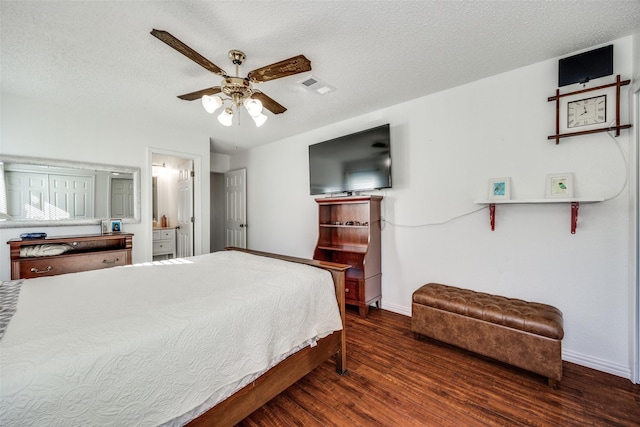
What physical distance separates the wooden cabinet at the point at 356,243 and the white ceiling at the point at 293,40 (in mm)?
1337

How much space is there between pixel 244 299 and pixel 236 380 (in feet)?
1.22

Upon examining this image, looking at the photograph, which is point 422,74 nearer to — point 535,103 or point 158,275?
point 535,103

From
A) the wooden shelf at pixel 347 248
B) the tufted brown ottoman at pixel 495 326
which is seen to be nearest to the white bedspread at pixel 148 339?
the tufted brown ottoman at pixel 495 326

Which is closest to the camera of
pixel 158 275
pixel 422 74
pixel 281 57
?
pixel 158 275

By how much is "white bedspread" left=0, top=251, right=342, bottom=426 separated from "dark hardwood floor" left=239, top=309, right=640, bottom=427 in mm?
397

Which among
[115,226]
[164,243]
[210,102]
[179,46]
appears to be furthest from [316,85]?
[164,243]

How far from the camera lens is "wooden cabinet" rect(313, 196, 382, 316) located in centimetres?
297

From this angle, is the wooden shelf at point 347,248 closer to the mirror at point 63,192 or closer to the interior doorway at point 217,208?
the mirror at point 63,192

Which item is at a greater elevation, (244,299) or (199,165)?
(199,165)

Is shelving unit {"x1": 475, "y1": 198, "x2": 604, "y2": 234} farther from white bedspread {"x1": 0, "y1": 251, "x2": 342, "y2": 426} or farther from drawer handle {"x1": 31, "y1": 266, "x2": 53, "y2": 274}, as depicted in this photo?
drawer handle {"x1": 31, "y1": 266, "x2": 53, "y2": 274}

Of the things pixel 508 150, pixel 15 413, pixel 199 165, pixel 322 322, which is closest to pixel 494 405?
pixel 322 322

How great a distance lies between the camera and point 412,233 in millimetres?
2943

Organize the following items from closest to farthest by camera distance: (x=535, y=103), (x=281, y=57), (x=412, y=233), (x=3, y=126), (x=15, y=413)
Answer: (x=15, y=413) < (x=281, y=57) < (x=535, y=103) < (x=3, y=126) < (x=412, y=233)

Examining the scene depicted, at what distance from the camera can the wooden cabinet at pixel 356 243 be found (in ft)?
9.73
